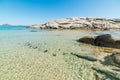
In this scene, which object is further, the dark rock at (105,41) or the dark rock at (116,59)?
the dark rock at (105,41)

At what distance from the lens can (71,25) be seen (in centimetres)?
8950

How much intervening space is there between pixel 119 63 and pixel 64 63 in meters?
4.75

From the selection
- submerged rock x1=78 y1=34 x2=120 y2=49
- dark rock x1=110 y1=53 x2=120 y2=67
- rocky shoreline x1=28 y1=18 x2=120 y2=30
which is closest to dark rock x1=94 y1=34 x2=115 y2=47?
submerged rock x1=78 y1=34 x2=120 y2=49

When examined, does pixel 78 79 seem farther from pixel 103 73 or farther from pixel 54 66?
pixel 54 66

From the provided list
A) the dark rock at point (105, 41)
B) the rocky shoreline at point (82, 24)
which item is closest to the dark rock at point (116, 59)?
the dark rock at point (105, 41)

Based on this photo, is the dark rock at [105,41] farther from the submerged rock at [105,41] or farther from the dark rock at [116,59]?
the dark rock at [116,59]

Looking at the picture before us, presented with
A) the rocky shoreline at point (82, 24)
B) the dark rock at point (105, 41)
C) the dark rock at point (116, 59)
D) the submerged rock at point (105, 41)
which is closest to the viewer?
the dark rock at point (116, 59)

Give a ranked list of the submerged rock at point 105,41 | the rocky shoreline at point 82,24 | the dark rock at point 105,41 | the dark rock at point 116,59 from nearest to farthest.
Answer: the dark rock at point 116,59
the submerged rock at point 105,41
the dark rock at point 105,41
the rocky shoreline at point 82,24

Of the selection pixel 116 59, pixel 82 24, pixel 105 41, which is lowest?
pixel 116 59

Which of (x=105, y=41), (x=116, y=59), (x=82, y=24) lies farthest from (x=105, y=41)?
(x=82, y=24)

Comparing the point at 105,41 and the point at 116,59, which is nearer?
the point at 116,59

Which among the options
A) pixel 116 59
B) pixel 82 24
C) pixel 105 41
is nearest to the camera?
pixel 116 59

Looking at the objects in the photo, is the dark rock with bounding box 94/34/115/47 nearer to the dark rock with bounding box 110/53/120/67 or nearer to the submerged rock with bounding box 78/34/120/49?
the submerged rock with bounding box 78/34/120/49

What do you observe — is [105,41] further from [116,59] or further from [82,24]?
[82,24]
